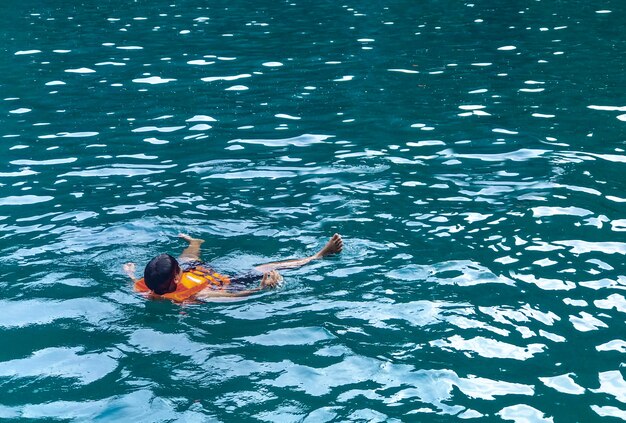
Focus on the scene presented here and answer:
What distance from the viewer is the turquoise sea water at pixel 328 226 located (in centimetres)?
769

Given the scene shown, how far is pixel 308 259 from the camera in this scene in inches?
393

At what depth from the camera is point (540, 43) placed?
21.2 metres

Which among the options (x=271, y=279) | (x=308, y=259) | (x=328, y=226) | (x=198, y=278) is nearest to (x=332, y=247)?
(x=308, y=259)

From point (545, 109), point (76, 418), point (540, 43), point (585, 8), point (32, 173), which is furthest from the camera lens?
point (585, 8)

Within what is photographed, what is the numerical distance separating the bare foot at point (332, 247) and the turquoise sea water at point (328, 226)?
5.4 inches

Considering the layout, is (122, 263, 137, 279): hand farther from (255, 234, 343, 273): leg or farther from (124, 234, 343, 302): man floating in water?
(255, 234, 343, 273): leg

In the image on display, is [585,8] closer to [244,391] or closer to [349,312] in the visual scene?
[349,312]

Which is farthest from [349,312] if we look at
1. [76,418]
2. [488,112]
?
[488,112]

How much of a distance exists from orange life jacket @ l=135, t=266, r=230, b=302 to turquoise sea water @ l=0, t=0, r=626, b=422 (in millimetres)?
165

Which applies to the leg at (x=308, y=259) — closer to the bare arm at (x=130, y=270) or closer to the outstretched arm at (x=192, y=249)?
the outstretched arm at (x=192, y=249)

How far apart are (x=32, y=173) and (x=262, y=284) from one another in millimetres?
6100

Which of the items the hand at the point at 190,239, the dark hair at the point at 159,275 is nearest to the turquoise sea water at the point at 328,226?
the hand at the point at 190,239

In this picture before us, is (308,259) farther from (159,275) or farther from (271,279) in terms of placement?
(159,275)

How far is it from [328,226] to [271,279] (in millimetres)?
2129
